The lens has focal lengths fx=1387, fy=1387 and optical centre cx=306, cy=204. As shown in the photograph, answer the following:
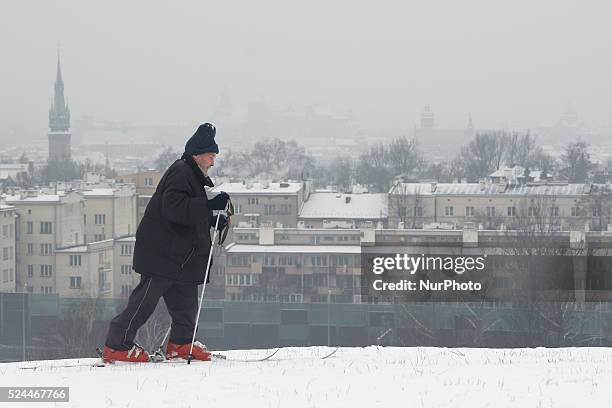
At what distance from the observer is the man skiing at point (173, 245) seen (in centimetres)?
612

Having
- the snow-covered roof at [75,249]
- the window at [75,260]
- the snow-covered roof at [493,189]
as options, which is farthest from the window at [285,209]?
the window at [75,260]

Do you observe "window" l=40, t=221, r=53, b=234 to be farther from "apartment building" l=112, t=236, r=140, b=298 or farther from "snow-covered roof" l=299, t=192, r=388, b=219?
"snow-covered roof" l=299, t=192, r=388, b=219

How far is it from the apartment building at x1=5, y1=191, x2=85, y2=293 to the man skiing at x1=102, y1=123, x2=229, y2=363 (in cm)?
4773

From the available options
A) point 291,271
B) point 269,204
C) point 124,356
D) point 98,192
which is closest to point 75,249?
point 291,271

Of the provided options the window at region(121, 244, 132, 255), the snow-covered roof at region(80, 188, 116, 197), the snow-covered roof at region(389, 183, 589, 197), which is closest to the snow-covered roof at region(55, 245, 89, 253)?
the window at region(121, 244, 132, 255)

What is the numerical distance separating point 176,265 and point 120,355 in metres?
0.47

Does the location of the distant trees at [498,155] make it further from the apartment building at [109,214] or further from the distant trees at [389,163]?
the apartment building at [109,214]

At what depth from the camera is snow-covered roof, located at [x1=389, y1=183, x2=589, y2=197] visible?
2712 inches

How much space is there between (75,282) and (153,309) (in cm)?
4826

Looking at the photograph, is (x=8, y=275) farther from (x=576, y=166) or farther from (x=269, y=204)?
(x=576, y=166)

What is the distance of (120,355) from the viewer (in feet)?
20.3

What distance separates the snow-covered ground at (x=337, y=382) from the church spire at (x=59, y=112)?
155824mm

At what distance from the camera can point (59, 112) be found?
163250 mm

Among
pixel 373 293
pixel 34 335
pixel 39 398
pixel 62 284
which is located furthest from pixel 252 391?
pixel 62 284
